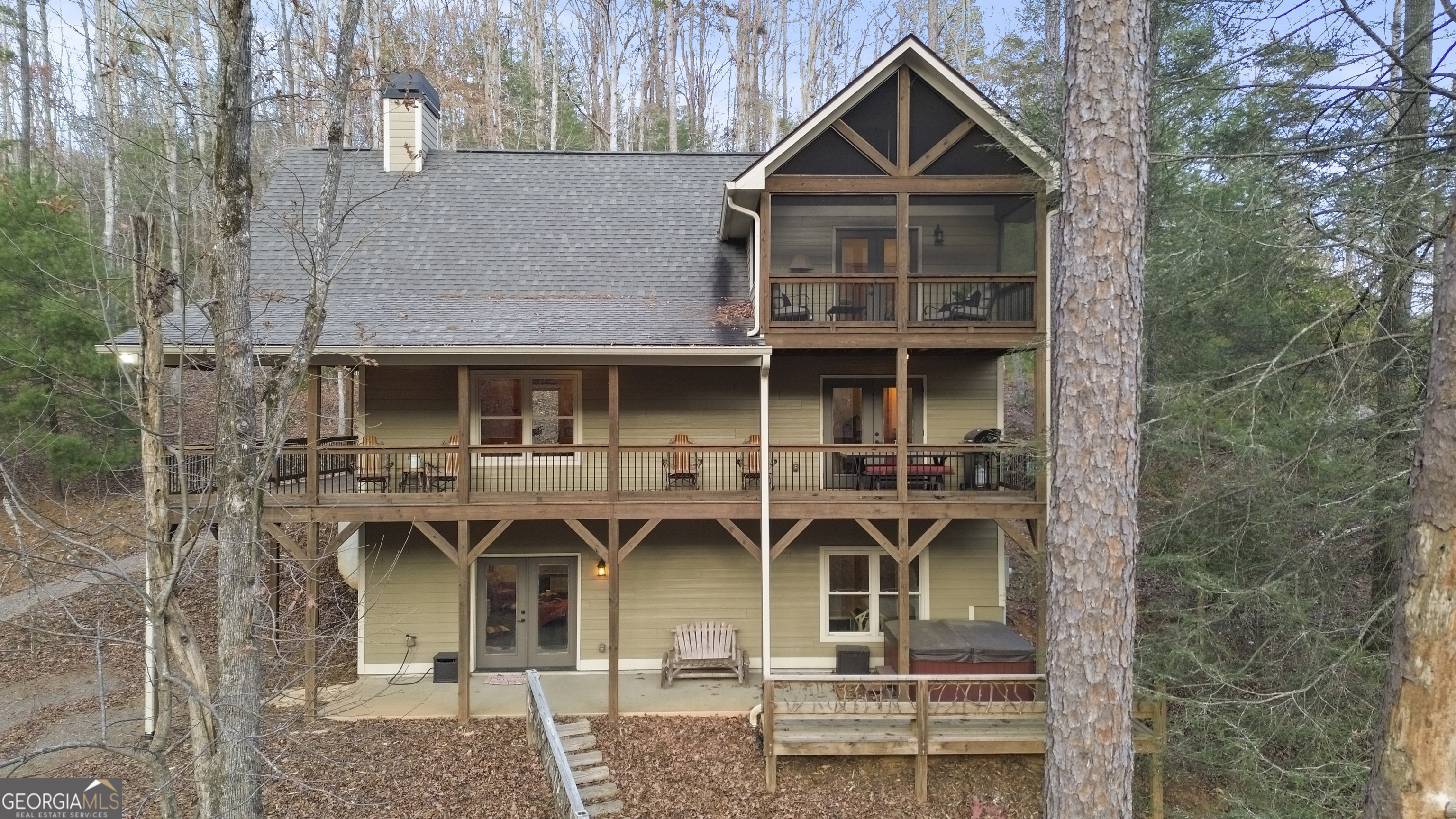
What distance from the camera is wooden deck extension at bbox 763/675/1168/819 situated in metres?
7.96

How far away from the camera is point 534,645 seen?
38.0 feet

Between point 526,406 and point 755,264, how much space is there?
437cm

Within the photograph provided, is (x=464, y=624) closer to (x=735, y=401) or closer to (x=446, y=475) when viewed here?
(x=446, y=475)

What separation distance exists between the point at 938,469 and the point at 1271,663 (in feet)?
14.8

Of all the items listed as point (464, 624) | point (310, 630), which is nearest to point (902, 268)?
point (464, 624)

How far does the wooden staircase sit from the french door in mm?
2802

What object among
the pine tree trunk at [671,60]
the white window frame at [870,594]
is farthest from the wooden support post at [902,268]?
the pine tree trunk at [671,60]

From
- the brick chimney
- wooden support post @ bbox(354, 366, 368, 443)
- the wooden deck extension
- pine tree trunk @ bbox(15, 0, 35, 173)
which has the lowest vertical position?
the wooden deck extension

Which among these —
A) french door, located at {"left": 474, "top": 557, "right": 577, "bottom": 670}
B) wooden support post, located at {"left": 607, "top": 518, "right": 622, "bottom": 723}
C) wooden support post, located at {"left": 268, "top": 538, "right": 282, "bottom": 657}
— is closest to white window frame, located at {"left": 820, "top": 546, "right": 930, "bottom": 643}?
wooden support post, located at {"left": 607, "top": 518, "right": 622, "bottom": 723}

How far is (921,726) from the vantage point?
799cm

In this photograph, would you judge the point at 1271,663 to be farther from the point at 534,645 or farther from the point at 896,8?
the point at 896,8

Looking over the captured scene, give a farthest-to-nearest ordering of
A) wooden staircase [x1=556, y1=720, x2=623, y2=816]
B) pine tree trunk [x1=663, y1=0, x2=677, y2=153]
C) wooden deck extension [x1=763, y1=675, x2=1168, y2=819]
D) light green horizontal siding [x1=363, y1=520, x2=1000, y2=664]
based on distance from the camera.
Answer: pine tree trunk [x1=663, y1=0, x2=677, y2=153], light green horizontal siding [x1=363, y1=520, x2=1000, y2=664], wooden deck extension [x1=763, y1=675, x2=1168, y2=819], wooden staircase [x1=556, y1=720, x2=623, y2=816]

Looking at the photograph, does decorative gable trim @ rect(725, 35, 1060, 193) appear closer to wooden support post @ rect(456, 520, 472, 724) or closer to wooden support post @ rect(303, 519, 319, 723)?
wooden support post @ rect(456, 520, 472, 724)

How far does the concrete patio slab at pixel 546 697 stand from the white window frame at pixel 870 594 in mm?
1464
